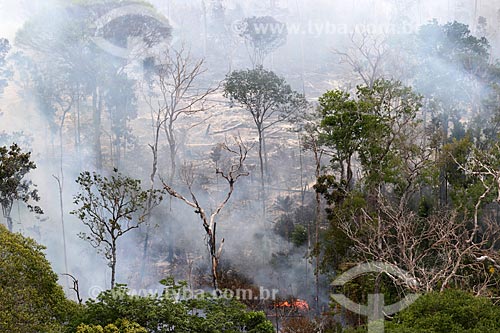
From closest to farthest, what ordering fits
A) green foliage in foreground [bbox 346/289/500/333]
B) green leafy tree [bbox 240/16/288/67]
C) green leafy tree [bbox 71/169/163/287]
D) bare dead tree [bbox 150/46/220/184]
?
green foliage in foreground [bbox 346/289/500/333]
green leafy tree [bbox 71/169/163/287]
bare dead tree [bbox 150/46/220/184]
green leafy tree [bbox 240/16/288/67]

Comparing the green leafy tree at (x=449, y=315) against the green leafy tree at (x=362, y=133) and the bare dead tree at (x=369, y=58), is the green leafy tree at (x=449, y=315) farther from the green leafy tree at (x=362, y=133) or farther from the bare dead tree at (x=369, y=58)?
the bare dead tree at (x=369, y=58)

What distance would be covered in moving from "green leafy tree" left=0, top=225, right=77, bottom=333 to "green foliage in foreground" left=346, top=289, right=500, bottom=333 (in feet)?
19.5

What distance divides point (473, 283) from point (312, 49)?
97.9 ft

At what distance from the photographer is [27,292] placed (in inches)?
455

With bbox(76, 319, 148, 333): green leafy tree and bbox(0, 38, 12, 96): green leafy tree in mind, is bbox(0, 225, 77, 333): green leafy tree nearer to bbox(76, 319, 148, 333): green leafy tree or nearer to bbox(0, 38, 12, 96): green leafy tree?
bbox(76, 319, 148, 333): green leafy tree

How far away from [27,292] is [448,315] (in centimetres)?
783

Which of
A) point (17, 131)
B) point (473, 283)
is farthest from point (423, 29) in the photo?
point (17, 131)

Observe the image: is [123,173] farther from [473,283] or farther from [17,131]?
[473,283]

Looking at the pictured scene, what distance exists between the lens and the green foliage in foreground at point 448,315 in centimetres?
975

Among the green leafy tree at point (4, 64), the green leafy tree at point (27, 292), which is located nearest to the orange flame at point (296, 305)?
the green leafy tree at point (27, 292)

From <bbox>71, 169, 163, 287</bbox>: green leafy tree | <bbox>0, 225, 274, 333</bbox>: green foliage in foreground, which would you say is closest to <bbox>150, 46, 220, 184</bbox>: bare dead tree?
<bbox>71, 169, 163, 287</bbox>: green leafy tree

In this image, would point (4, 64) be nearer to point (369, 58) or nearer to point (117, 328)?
point (369, 58)

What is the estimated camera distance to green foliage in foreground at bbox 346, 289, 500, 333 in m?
9.75

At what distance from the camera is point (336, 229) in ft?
52.2
